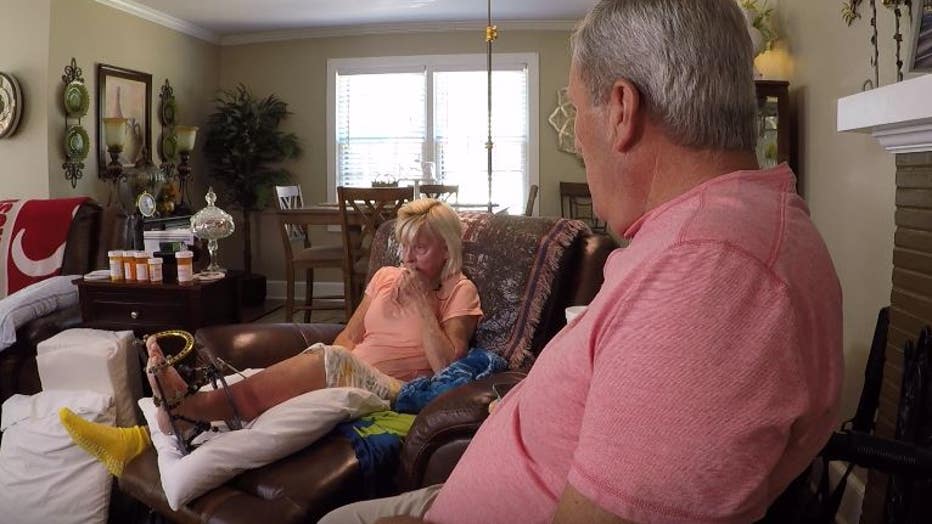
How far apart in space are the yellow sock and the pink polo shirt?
160 centimetres

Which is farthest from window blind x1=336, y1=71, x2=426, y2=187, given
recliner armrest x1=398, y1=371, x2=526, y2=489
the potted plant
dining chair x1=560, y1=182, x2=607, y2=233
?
recliner armrest x1=398, y1=371, x2=526, y2=489

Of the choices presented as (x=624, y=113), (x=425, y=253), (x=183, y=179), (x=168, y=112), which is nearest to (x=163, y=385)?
(x=425, y=253)

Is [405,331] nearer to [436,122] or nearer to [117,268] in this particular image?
[117,268]

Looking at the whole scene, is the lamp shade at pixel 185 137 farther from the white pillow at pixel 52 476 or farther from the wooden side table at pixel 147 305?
the white pillow at pixel 52 476

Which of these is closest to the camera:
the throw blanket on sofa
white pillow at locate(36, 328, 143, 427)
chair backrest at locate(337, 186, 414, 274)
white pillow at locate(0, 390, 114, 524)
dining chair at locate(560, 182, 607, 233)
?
the throw blanket on sofa

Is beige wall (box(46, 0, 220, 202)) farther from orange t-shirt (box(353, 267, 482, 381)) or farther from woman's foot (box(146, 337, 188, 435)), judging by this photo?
woman's foot (box(146, 337, 188, 435))

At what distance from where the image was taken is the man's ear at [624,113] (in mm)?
845

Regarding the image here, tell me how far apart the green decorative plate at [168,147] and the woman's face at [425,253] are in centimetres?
455

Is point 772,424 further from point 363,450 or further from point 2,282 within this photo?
point 2,282

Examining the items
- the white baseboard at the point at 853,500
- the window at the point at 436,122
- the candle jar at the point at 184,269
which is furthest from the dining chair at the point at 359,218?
the white baseboard at the point at 853,500

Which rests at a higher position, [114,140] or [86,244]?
[114,140]

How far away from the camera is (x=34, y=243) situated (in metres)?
3.64

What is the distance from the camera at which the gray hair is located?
821mm

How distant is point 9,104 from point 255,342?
146 inches
